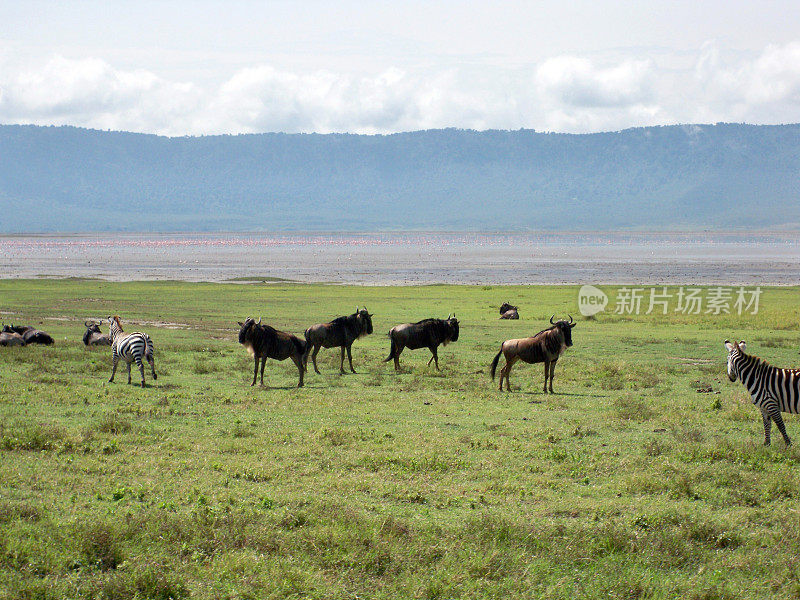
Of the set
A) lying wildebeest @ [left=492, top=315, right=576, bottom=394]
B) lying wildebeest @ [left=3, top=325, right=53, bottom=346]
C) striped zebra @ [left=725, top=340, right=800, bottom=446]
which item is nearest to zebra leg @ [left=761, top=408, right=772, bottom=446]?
striped zebra @ [left=725, top=340, right=800, bottom=446]

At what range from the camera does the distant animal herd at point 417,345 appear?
1313 cm

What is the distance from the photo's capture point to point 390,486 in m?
11.2

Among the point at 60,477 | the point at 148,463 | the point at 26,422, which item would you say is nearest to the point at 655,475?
the point at 148,463

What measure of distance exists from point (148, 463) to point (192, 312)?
29922mm

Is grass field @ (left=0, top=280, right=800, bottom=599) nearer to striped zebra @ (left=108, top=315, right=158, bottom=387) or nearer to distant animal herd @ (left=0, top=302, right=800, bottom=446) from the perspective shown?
distant animal herd @ (left=0, top=302, right=800, bottom=446)

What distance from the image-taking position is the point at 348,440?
13.8 meters

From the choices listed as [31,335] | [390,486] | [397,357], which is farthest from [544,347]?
[31,335]

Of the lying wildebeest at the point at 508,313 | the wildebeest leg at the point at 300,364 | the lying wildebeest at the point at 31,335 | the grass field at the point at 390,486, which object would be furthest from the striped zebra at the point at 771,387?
the lying wildebeest at the point at 508,313

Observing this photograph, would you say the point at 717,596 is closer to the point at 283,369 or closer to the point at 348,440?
the point at 348,440

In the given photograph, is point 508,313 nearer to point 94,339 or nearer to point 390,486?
point 94,339

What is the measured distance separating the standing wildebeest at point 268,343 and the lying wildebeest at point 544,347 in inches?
183

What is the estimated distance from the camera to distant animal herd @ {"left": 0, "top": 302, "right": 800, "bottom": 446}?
1313cm

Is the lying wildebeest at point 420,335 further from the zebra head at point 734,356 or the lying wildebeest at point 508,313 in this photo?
the lying wildebeest at point 508,313

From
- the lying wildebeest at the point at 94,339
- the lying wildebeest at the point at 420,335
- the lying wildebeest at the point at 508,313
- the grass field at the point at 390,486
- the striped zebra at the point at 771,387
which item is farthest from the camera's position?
the lying wildebeest at the point at 508,313
